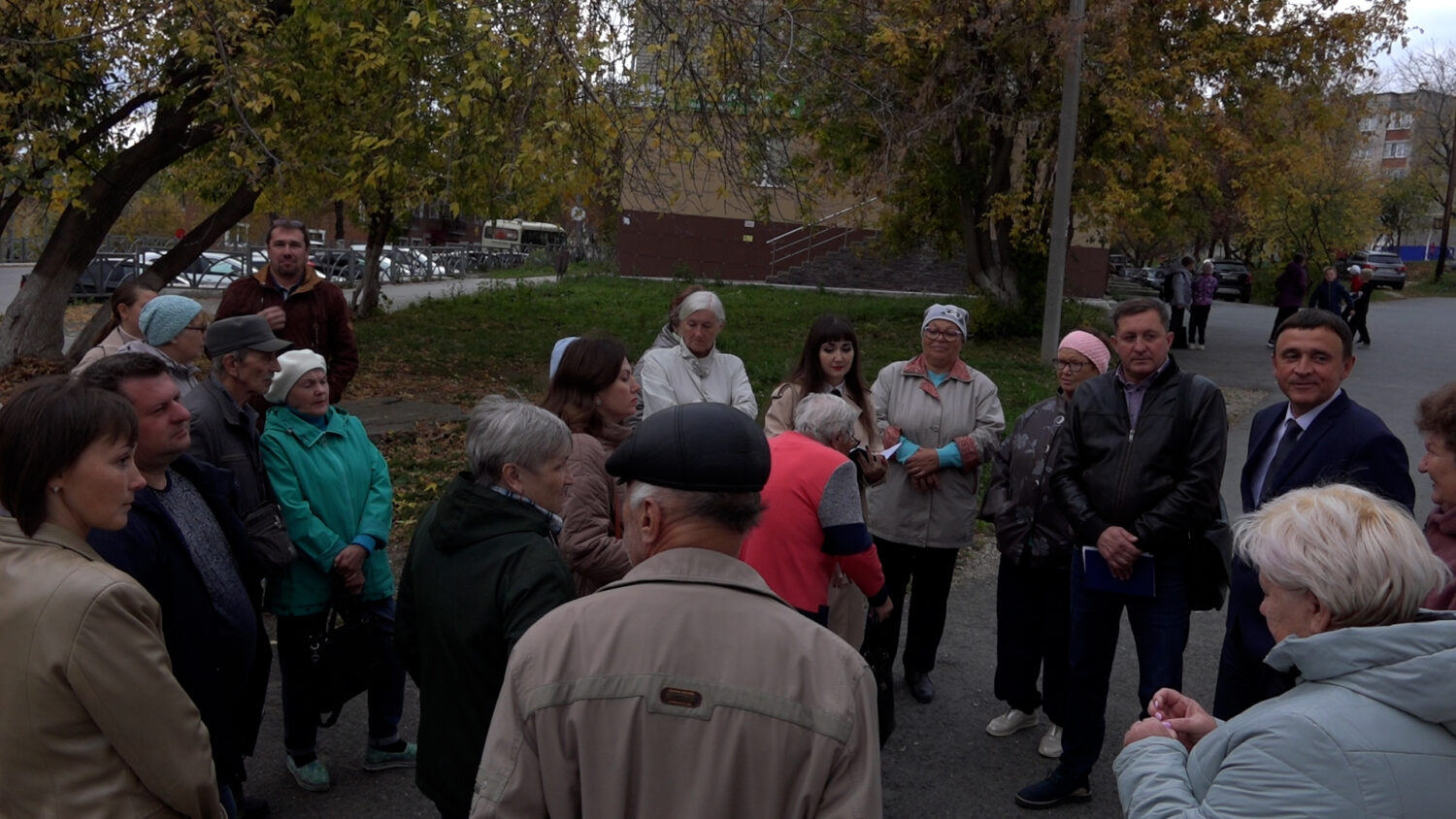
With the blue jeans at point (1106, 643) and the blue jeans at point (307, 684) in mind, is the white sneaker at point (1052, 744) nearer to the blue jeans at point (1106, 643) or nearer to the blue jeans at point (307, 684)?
the blue jeans at point (1106, 643)

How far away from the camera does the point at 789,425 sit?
488 centimetres

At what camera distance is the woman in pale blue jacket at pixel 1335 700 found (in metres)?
1.86

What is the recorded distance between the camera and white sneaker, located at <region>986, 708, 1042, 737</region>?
507 cm

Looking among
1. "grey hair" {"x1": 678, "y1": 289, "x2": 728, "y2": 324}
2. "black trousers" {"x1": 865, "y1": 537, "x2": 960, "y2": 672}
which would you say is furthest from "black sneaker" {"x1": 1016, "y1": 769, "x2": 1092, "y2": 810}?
"grey hair" {"x1": 678, "y1": 289, "x2": 728, "y2": 324}

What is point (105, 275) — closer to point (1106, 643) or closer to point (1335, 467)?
point (1106, 643)

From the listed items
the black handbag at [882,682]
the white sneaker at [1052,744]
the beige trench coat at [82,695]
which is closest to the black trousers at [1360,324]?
the white sneaker at [1052,744]

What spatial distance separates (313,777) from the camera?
14.4 ft

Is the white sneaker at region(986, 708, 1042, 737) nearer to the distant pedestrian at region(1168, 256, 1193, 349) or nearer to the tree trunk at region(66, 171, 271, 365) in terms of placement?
the tree trunk at region(66, 171, 271, 365)

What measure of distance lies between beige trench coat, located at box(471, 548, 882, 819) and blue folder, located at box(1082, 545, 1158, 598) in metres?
2.59

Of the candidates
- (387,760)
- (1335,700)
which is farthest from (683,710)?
(387,760)

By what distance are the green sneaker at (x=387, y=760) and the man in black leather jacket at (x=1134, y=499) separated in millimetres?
2482

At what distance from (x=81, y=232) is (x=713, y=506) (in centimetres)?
1297

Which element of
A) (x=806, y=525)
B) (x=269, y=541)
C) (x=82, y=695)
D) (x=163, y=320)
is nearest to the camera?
(x=82, y=695)

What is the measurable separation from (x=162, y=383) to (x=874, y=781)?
2.64 metres
